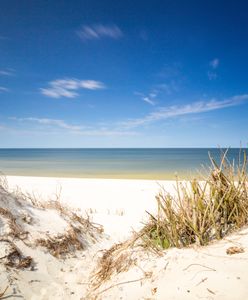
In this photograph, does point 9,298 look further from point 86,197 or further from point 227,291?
point 86,197

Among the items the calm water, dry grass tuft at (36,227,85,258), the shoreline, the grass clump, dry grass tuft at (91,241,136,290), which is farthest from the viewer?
the calm water

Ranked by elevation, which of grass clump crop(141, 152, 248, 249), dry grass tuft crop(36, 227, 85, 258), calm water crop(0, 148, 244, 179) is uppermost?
grass clump crop(141, 152, 248, 249)

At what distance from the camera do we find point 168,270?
243 centimetres

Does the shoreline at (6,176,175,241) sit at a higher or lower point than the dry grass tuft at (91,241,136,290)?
lower

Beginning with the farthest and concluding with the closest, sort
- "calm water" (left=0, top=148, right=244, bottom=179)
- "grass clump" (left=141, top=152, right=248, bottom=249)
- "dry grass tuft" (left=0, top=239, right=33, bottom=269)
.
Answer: "calm water" (left=0, top=148, right=244, bottom=179)
"dry grass tuft" (left=0, top=239, right=33, bottom=269)
"grass clump" (left=141, top=152, right=248, bottom=249)

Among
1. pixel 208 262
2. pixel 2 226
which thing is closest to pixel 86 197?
pixel 2 226

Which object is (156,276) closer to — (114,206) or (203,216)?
(203,216)

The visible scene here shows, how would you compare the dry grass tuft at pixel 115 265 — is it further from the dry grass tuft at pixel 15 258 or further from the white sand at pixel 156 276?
the dry grass tuft at pixel 15 258

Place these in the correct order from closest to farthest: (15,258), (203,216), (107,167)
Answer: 1. (203,216)
2. (15,258)
3. (107,167)

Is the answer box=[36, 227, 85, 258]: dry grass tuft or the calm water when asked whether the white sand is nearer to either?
box=[36, 227, 85, 258]: dry grass tuft

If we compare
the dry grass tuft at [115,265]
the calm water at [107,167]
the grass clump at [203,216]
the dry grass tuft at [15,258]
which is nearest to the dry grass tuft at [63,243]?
the dry grass tuft at [15,258]

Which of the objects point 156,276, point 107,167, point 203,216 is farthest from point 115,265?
point 107,167

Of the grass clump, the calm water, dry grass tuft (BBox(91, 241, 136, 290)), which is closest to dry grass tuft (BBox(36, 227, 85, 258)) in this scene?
dry grass tuft (BBox(91, 241, 136, 290))

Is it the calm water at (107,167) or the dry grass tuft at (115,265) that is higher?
the dry grass tuft at (115,265)
